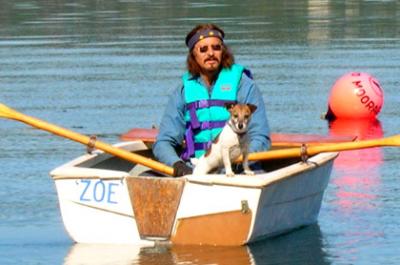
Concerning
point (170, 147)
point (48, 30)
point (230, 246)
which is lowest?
point (230, 246)

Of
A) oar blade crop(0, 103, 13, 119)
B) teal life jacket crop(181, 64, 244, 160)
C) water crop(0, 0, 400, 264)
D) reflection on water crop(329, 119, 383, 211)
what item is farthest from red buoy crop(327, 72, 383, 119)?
teal life jacket crop(181, 64, 244, 160)

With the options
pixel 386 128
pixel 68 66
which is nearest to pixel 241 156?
pixel 386 128

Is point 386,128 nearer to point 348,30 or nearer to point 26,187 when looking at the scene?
point 26,187

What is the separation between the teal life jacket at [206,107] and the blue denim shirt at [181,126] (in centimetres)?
6

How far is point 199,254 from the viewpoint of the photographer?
10.9m

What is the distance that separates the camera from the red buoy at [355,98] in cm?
1861

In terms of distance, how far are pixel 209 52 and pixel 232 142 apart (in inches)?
40.0

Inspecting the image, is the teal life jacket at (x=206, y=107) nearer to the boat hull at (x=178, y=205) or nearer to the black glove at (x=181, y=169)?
the black glove at (x=181, y=169)

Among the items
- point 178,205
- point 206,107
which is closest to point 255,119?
point 206,107

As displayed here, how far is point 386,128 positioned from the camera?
1767cm

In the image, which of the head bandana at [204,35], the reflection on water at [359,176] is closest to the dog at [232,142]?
the head bandana at [204,35]

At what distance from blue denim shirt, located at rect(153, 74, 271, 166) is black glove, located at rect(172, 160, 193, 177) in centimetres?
11

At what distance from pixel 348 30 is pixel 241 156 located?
21.0 m

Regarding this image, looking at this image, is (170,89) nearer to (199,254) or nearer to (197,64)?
(197,64)
